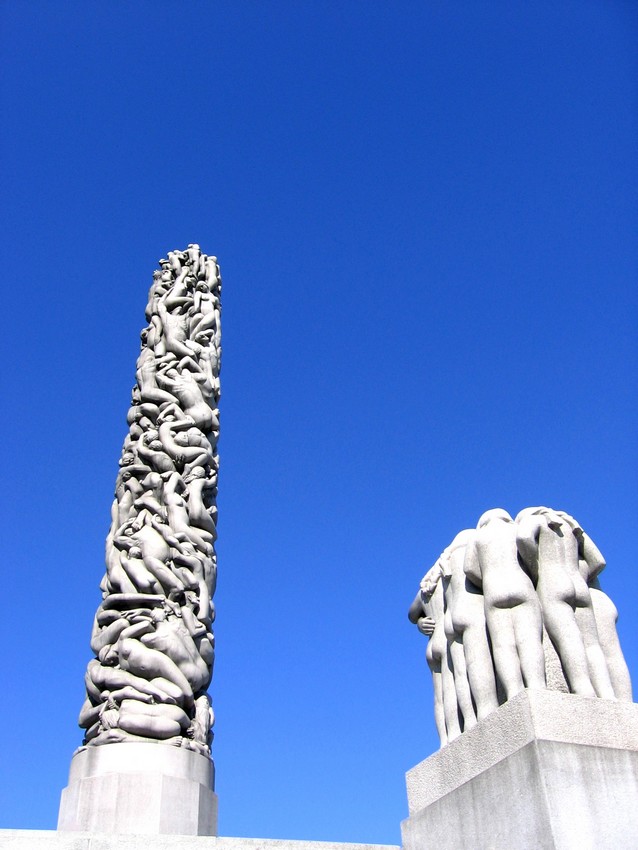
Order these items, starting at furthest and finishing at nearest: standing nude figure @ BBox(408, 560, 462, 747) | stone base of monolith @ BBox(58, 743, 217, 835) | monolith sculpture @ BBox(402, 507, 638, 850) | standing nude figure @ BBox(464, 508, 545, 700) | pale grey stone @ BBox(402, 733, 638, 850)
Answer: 1. stone base of monolith @ BBox(58, 743, 217, 835)
2. standing nude figure @ BBox(408, 560, 462, 747)
3. standing nude figure @ BBox(464, 508, 545, 700)
4. monolith sculpture @ BBox(402, 507, 638, 850)
5. pale grey stone @ BBox(402, 733, 638, 850)

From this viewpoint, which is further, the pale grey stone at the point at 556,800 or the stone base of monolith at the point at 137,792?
the stone base of monolith at the point at 137,792

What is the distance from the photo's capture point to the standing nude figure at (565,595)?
6242 mm

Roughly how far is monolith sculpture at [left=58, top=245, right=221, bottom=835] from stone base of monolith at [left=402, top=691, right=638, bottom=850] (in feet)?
14.8

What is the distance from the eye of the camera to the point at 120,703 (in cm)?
1044

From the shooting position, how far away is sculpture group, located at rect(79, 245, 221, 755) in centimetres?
1050

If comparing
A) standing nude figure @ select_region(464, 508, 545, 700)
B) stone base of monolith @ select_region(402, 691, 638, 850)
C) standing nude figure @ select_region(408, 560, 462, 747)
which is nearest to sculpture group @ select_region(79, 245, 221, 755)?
standing nude figure @ select_region(408, 560, 462, 747)

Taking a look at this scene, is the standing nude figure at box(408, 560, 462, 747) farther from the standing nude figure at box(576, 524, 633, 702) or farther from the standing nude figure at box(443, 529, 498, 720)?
the standing nude figure at box(576, 524, 633, 702)

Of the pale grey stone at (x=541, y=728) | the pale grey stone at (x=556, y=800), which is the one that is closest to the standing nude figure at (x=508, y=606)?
the pale grey stone at (x=541, y=728)

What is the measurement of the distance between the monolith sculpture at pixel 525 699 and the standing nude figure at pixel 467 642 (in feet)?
0.03

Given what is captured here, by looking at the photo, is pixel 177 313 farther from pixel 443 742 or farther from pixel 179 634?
pixel 443 742

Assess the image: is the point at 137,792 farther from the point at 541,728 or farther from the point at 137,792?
the point at 541,728

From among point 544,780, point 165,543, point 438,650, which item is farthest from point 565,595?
point 165,543

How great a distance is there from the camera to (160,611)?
11.2 meters

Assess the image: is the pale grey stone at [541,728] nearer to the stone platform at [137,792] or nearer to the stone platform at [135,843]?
the stone platform at [135,843]
